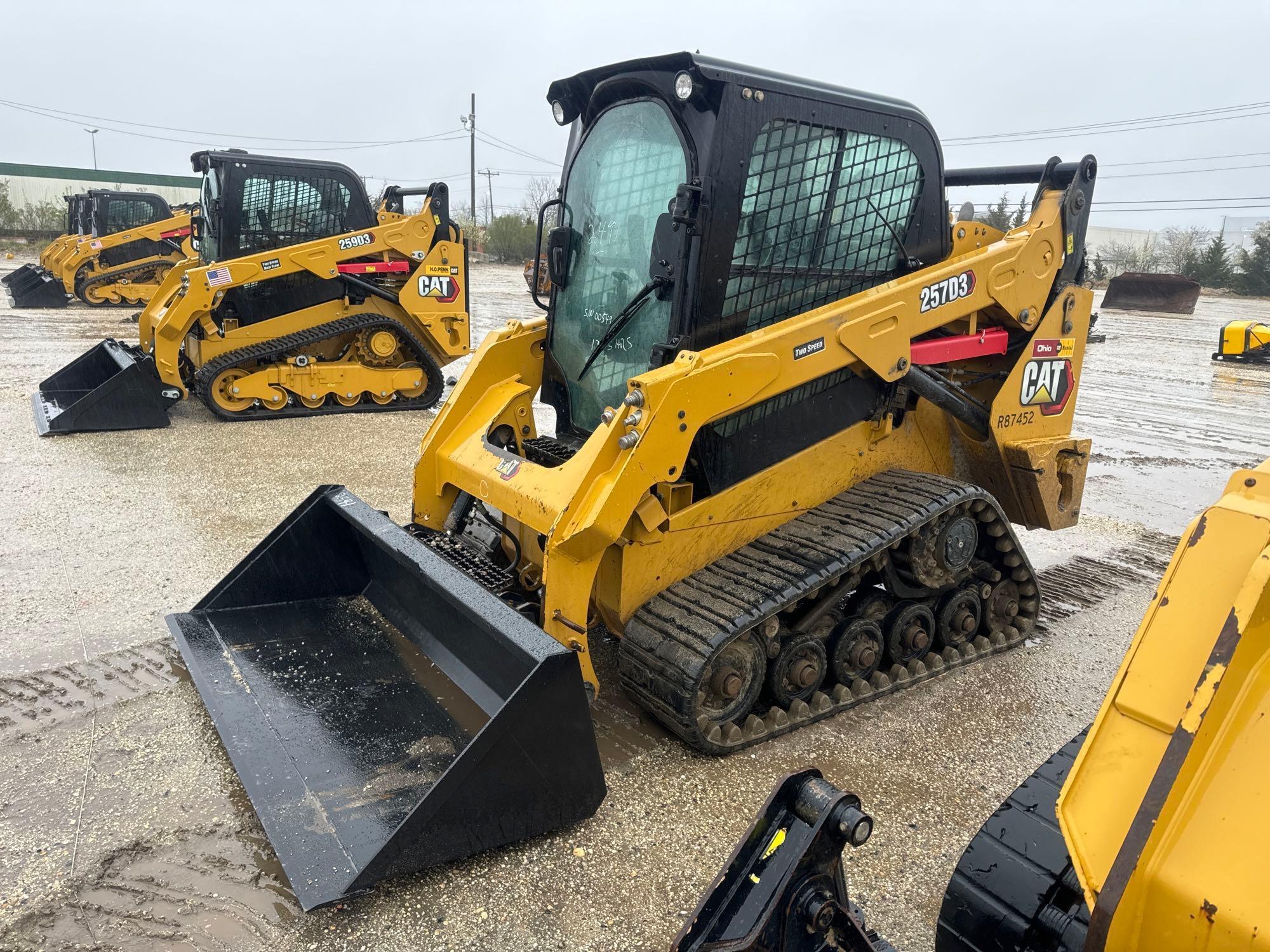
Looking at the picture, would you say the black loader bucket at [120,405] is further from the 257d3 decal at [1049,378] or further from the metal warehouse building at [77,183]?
the metal warehouse building at [77,183]

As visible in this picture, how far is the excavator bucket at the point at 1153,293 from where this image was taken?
26969 millimetres

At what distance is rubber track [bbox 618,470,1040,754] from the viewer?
3.24m

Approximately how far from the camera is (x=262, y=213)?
9086mm

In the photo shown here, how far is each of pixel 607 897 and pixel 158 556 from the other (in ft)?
12.4

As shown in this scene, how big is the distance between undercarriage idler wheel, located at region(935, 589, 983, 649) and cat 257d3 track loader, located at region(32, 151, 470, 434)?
690 centimetres

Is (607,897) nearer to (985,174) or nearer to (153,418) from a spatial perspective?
(985,174)

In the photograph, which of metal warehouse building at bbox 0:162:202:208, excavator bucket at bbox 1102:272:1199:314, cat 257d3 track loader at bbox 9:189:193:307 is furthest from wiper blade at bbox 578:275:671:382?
metal warehouse building at bbox 0:162:202:208

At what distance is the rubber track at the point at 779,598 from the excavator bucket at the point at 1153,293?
27437 millimetres

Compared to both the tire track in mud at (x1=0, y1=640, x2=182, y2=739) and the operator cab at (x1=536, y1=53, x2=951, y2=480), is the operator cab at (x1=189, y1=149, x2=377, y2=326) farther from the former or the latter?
the operator cab at (x1=536, y1=53, x2=951, y2=480)

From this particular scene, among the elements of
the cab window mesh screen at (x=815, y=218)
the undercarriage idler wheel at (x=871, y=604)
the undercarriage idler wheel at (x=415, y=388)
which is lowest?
the undercarriage idler wheel at (x=415, y=388)

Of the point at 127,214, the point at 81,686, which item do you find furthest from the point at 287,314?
the point at 127,214

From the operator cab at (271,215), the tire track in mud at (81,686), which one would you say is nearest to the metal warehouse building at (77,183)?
the operator cab at (271,215)

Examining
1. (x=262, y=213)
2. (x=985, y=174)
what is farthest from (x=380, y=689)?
(x=262, y=213)

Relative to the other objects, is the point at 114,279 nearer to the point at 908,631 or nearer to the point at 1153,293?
the point at 908,631
